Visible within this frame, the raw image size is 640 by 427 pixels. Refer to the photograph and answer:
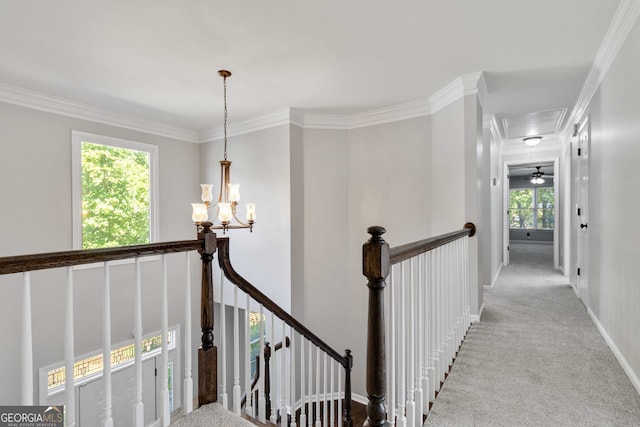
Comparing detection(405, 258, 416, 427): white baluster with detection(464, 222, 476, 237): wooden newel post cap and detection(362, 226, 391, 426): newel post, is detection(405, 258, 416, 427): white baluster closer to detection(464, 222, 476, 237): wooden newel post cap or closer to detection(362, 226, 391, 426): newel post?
detection(362, 226, 391, 426): newel post

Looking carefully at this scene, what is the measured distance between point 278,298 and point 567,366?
306 centimetres

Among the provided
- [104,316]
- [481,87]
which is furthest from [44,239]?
[481,87]

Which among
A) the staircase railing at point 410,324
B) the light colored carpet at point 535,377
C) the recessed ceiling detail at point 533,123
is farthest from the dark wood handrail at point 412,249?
the recessed ceiling detail at point 533,123

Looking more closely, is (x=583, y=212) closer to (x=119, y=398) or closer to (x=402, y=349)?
(x=402, y=349)

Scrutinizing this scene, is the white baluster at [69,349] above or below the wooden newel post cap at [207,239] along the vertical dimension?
below

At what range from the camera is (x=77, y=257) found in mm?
1285

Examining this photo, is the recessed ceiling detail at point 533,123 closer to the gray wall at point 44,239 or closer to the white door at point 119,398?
the gray wall at point 44,239

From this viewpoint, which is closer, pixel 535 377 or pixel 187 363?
pixel 187 363

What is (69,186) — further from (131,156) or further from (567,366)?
(567,366)

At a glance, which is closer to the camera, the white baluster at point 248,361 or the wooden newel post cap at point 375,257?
the wooden newel post cap at point 375,257

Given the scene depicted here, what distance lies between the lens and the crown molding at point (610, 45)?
6.61 ft

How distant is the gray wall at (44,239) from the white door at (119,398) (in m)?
0.43

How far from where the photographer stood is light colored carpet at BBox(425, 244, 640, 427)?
1623 millimetres

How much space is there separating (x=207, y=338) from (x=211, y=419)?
40 centimetres
